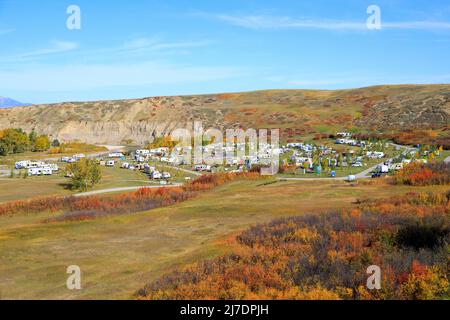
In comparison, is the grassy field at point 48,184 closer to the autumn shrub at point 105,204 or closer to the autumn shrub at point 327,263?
the autumn shrub at point 105,204

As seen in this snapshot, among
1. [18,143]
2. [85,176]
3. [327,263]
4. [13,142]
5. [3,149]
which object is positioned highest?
[13,142]

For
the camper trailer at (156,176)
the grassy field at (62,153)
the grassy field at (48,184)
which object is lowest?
the grassy field at (48,184)

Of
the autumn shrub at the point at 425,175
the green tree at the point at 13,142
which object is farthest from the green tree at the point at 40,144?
the autumn shrub at the point at 425,175

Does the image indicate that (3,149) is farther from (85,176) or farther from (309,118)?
(309,118)

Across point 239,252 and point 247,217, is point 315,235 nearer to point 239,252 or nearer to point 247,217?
point 239,252

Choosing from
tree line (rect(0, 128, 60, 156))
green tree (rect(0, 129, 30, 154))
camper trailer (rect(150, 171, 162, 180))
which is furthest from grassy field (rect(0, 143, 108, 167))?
camper trailer (rect(150, 171, 162, 180))

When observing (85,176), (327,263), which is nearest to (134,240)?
(327,263)
